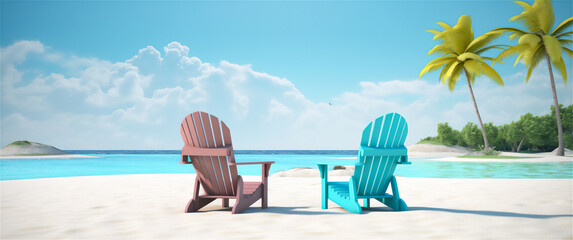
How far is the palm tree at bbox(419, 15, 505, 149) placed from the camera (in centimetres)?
1838

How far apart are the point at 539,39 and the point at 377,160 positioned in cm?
1892

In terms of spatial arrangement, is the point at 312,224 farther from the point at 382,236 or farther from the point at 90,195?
the point at 90,195

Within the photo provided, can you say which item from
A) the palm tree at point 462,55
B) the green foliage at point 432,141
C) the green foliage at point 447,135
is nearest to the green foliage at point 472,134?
the green foliage at point 447,135

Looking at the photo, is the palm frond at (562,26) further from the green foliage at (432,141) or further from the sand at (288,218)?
the green foliage at (432,141)

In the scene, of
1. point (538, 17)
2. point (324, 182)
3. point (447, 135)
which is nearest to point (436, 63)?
point (538, 17)

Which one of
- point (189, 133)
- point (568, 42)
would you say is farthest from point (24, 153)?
point (568, 42)

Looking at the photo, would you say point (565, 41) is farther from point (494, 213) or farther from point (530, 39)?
point (494, 213)

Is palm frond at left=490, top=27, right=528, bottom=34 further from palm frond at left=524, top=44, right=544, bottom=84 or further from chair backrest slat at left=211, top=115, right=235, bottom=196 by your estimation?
chair backrest slat at left=211, top=115, right=235, bottom=196

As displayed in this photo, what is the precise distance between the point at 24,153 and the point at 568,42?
43294 mm

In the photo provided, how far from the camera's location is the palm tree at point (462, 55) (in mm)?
18375

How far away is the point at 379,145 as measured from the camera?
3611 millimetres

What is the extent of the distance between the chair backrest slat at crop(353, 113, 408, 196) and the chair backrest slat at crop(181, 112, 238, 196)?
138 cm

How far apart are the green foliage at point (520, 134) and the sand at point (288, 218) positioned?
32.1m

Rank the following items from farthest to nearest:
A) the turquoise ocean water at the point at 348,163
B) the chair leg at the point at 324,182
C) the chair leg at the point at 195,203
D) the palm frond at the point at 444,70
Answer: the palm frond at the point at 444,70 → the turquoise ocean water at the point at 348,163 → the chair leg at the point at 324,182 → the chair leg at the point at 195,203
